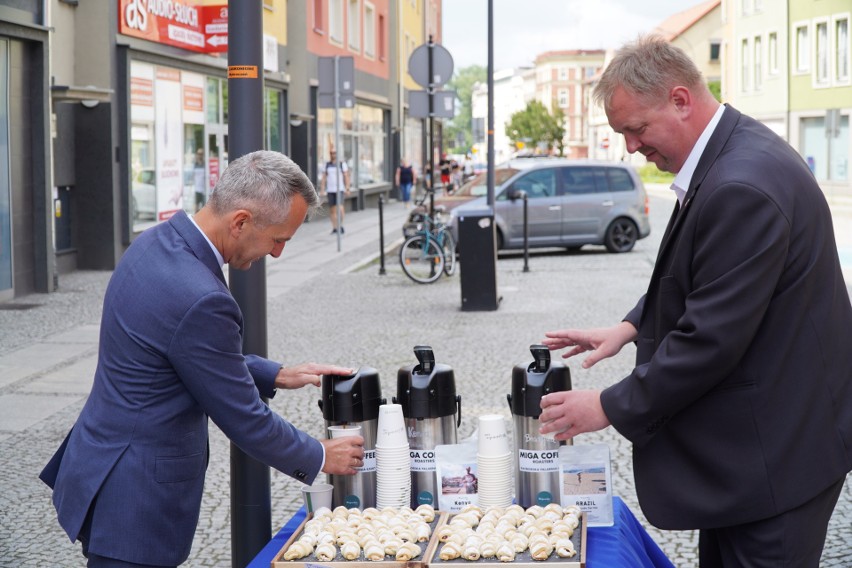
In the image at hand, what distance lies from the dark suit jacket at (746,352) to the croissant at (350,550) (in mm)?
753

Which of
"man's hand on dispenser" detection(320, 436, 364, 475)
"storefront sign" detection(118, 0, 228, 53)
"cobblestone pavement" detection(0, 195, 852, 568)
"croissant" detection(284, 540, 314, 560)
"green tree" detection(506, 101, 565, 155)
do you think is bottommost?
"cobblestone pavement" detection(0, 195, 852, 568)

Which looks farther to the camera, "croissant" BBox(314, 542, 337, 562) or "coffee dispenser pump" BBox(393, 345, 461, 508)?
"coffee dispenser pump" BBox(393, 345, 461, 508)

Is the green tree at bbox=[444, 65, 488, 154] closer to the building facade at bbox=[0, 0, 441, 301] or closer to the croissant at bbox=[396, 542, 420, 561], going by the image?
the building facade at bbox=[0, 0, 441, 301]

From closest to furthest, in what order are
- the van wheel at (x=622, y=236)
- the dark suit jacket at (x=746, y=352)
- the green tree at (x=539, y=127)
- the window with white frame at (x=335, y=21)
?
the dark suit jacket at (x=746, y=352) → the van wheel at (x=622, y=236) → the window with white frame at (x=335, y=21) → the green tree at (x=539, y=127)

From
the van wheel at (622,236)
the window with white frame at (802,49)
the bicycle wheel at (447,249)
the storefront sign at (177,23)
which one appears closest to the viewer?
the bicycle wheel at (447,249)

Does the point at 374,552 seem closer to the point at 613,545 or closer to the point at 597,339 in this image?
the point at 613,545

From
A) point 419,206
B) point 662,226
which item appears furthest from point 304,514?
point 662,226

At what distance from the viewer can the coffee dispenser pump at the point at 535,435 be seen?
3.34m

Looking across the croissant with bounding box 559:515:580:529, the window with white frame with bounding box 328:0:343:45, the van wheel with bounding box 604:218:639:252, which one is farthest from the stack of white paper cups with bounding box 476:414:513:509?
the window with white frame with bounding box 328:0:343:45

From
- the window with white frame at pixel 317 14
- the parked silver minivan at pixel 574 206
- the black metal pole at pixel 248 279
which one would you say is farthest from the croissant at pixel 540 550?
the window with white frame at pixel 317 14

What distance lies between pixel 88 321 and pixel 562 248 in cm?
1257

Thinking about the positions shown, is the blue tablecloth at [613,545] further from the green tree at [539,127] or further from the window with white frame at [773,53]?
the green tree at [539,127]

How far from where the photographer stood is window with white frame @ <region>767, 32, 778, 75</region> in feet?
187

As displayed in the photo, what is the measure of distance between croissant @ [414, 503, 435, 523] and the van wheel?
17913mm
